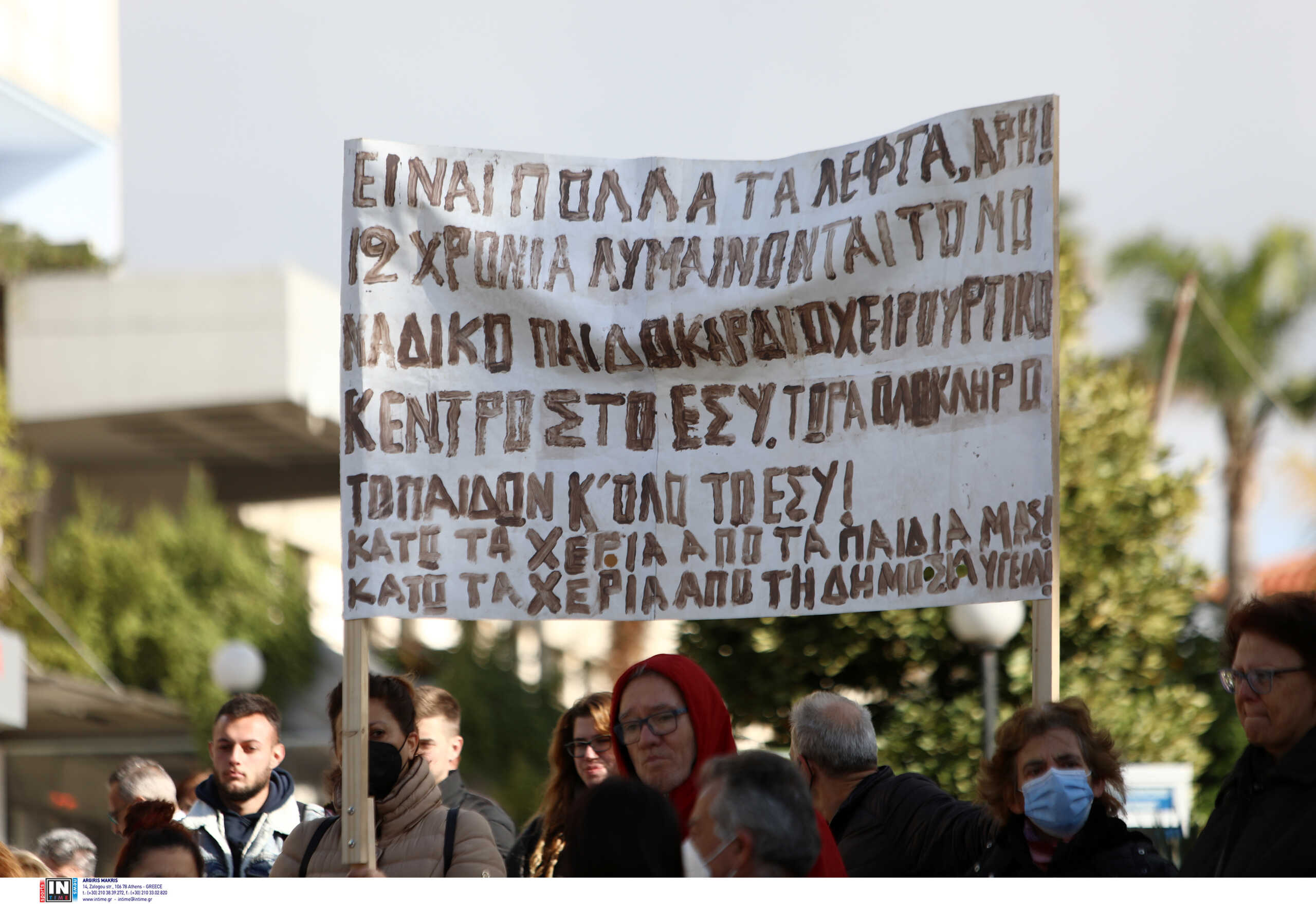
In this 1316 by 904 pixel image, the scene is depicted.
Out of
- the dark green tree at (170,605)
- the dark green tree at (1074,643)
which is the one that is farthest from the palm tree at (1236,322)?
the dark green tree at (1074,643)

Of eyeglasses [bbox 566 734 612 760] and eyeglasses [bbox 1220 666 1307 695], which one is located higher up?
eyeglasses [bbox 1220 666 1307 695]

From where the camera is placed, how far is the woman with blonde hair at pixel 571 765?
14.8 feet

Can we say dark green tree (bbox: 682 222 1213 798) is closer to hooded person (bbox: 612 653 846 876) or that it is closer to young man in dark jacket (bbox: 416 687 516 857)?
young man in dark jacket (bbox: 416 687 516 857)

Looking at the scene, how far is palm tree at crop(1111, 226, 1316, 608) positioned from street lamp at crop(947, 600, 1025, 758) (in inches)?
767

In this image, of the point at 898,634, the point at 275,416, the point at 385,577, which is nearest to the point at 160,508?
the point at 275,416

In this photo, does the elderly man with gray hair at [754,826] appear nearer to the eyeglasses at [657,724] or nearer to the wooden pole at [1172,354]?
the eyeglasses at [657,724]

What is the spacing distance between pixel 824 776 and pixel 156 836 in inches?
64.5

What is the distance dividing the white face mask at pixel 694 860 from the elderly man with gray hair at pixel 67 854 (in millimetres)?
3378

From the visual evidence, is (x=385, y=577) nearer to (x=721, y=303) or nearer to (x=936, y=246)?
(x=721, y=303)

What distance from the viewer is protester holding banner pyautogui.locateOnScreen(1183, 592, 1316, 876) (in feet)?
10.2

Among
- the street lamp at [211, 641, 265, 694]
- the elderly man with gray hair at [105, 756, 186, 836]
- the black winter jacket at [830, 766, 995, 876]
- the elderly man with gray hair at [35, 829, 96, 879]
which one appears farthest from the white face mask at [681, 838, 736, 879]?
the street lamp at [211, 641, 265, 694]

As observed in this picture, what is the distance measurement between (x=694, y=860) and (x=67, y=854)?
11.8ft

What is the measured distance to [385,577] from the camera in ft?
13.5

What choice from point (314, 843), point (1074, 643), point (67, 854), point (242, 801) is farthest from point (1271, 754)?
point (1074, 643)
